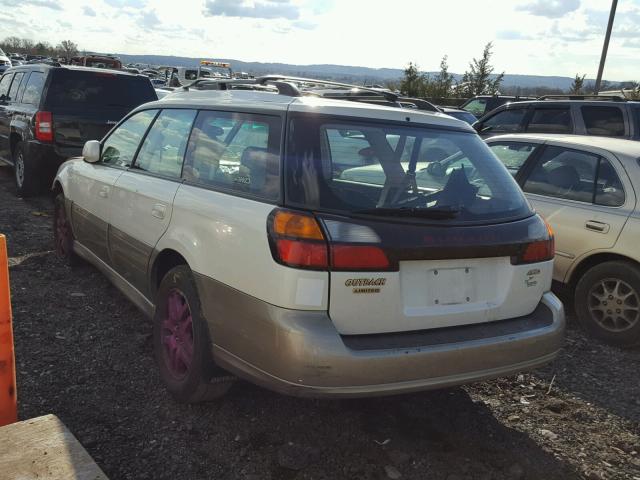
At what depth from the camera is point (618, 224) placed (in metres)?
4.57

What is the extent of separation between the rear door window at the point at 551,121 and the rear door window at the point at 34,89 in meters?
7.36

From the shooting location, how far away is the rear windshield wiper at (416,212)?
271cm

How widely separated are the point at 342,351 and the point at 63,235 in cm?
395

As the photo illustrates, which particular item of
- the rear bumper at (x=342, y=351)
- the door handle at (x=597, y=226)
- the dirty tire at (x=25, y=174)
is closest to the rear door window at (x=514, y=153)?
the door handle at (x=597, y=226)

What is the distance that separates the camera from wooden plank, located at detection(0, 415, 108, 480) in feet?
7.70

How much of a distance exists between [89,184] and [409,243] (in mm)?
3058

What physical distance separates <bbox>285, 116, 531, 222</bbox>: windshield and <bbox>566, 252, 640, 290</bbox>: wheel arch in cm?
182

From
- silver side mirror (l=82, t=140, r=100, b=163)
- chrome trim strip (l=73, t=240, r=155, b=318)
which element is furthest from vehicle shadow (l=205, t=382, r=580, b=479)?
silver side mirror (l=82, t=140, r=100, b=163)

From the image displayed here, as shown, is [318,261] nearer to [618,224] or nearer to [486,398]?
[486,398]

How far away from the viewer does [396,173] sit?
302 cm

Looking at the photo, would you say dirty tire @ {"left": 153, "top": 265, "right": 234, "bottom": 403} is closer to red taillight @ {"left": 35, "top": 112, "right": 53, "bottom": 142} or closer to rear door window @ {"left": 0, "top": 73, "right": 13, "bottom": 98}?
red taillight @ {"left": 35, "top": 112, "right": 53, "bottom": 142}

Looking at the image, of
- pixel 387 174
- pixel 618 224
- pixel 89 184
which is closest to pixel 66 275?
pixel 89 184

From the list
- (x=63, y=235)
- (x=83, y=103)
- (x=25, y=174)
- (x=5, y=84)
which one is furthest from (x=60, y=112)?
(x=63, y=235)

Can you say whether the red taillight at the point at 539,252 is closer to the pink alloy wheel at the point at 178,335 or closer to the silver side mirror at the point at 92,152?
the pink alloy wheel at the point at 178,335
